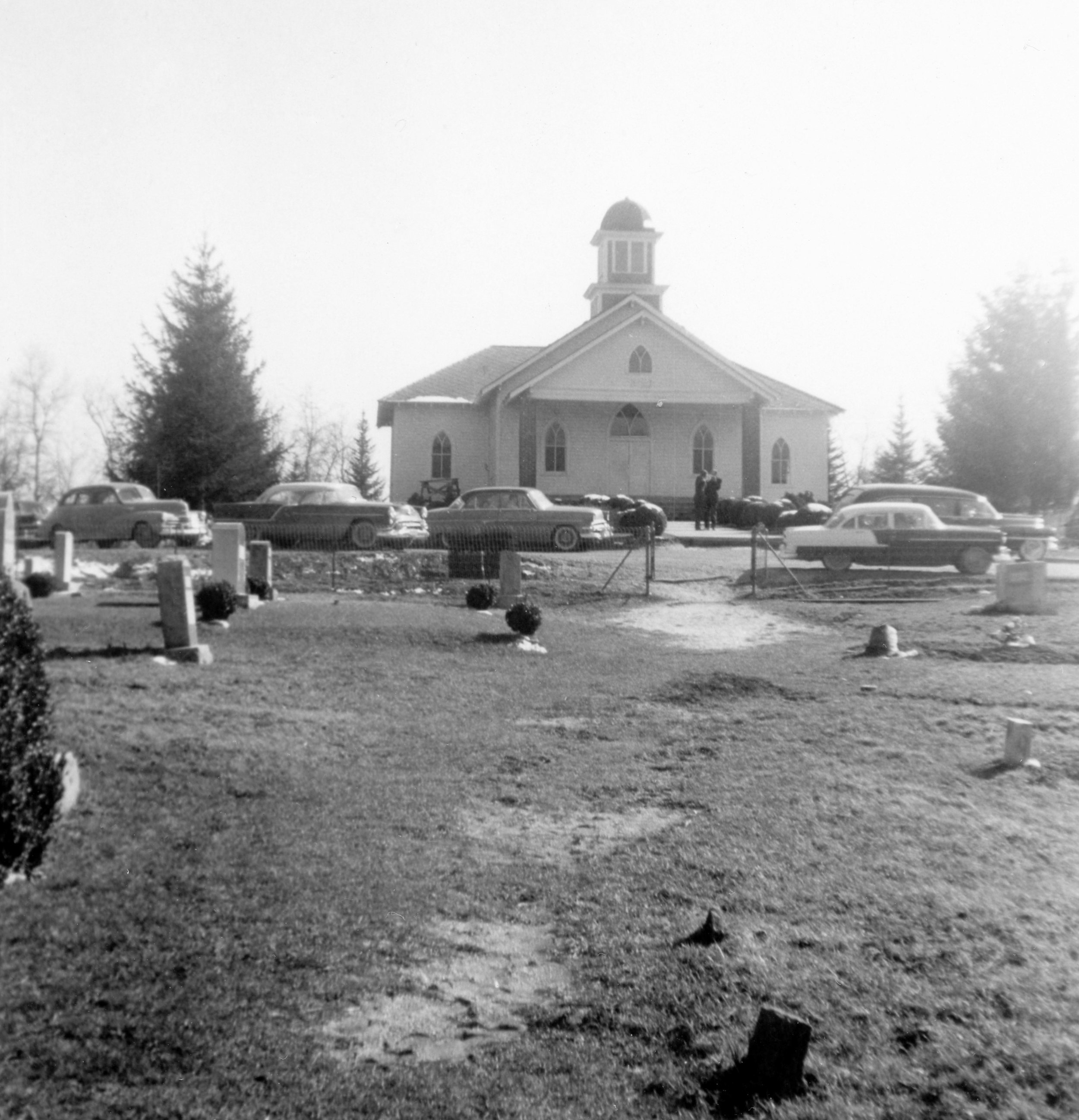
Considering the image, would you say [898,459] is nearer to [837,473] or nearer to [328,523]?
[837,473]

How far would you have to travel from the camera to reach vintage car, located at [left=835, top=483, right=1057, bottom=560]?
27.1 meters

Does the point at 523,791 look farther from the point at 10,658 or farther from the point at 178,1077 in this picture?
the point at 178,1077

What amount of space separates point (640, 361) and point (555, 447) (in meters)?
4.35

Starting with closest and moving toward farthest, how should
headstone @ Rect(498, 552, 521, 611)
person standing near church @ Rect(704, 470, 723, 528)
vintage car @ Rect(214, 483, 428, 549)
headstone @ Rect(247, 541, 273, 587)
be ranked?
headstone @ Rect(498, 552, 521, 611)
headstone @ Rect(247, 541, 273, 587)
vintage car @ Rect(214, 483, 428, 549)
person standing near church @ Rect(704, 470, 723, 528)

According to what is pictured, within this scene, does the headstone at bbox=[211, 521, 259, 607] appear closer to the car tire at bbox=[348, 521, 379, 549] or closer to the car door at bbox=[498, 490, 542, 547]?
the car tire at bbox=[348, 521, 379, 549]

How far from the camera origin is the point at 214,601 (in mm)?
15422

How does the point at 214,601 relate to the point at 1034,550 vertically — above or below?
below

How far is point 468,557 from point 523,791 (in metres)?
14.2

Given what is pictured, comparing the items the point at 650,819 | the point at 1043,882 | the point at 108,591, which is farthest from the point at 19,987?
the point at 108,591

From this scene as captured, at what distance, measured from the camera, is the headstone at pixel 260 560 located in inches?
811

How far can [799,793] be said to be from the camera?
8570 millimetres

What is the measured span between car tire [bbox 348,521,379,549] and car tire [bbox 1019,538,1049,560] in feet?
43.5

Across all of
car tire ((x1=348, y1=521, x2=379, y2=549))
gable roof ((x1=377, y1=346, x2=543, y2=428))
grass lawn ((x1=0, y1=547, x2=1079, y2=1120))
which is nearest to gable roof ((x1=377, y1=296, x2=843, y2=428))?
gable roof ((x1=377, y1=346, x2=543, y2=428))

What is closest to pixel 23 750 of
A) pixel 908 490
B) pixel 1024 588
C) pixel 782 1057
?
pixel 782 1057
